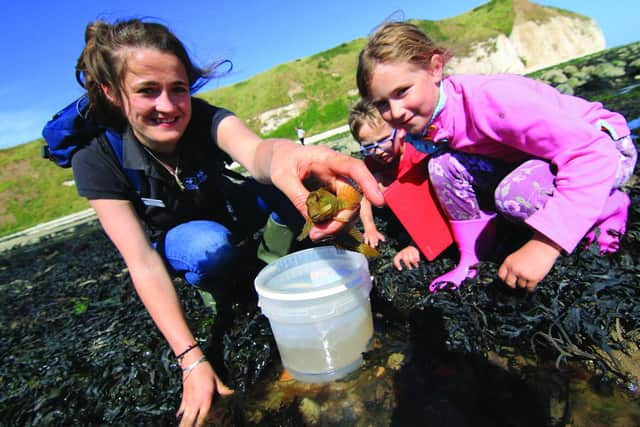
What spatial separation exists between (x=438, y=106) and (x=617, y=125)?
110 cm

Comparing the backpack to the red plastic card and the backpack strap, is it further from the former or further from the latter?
the red plastic card

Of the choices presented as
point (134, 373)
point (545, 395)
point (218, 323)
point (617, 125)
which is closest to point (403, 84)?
point (617, 125)

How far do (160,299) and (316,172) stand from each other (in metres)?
1.20

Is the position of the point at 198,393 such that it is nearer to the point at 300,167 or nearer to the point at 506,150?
the point at 300,167

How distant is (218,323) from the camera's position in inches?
110

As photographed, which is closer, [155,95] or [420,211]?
[155,95]

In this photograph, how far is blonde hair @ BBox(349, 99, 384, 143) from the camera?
10.7ft

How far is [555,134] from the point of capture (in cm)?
196

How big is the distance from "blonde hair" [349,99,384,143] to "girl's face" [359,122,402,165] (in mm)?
29

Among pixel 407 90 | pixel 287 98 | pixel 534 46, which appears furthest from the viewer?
pixel 534 46

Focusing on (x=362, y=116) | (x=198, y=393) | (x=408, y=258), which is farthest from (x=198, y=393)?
(x=362, y=116)

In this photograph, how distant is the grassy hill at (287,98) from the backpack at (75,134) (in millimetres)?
27122

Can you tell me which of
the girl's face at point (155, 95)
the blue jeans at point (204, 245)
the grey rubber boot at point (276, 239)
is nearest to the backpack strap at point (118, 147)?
the girl's face at point (155, 95)

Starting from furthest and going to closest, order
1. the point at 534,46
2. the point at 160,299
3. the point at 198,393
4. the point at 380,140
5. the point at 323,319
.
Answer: the point at 534,46, the point at 380,140, the point at 160,299, the point at 198,393, the point at 323,319
